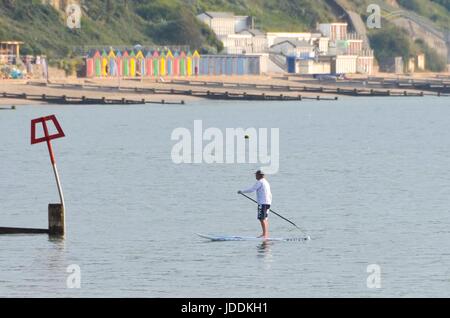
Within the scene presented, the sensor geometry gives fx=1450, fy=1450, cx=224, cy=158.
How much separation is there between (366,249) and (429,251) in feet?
7.36

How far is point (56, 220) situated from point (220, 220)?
30.2 feet

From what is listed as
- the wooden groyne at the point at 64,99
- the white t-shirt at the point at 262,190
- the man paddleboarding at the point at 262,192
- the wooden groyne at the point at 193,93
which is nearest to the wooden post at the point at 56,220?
the man paddleboarding at the point at 262,192

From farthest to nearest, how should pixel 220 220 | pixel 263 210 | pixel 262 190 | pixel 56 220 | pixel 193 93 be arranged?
pixel 193 93
pixel 220 220
pixel 56 220
pixel 263 210
pixel 262 190

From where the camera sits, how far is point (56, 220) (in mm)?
51250


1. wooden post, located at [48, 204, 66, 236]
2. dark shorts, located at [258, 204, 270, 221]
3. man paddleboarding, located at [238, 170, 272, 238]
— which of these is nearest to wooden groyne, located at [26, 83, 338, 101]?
wooden post, located at [48, 204, 66, 236]

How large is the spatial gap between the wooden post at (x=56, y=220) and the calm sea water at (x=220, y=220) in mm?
826

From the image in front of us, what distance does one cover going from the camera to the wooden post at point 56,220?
166 feet

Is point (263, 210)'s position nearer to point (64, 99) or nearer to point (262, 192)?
point (262, 192)

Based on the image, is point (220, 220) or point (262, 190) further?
point (220, 220)

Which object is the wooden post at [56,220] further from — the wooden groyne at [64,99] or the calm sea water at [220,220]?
the wooden groyne at [64,99]

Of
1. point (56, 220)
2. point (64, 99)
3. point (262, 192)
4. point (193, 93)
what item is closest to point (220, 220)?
point (56, 220)

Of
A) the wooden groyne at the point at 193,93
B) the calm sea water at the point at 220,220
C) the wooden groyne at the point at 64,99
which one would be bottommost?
the calm sea water at the point at 220,220
